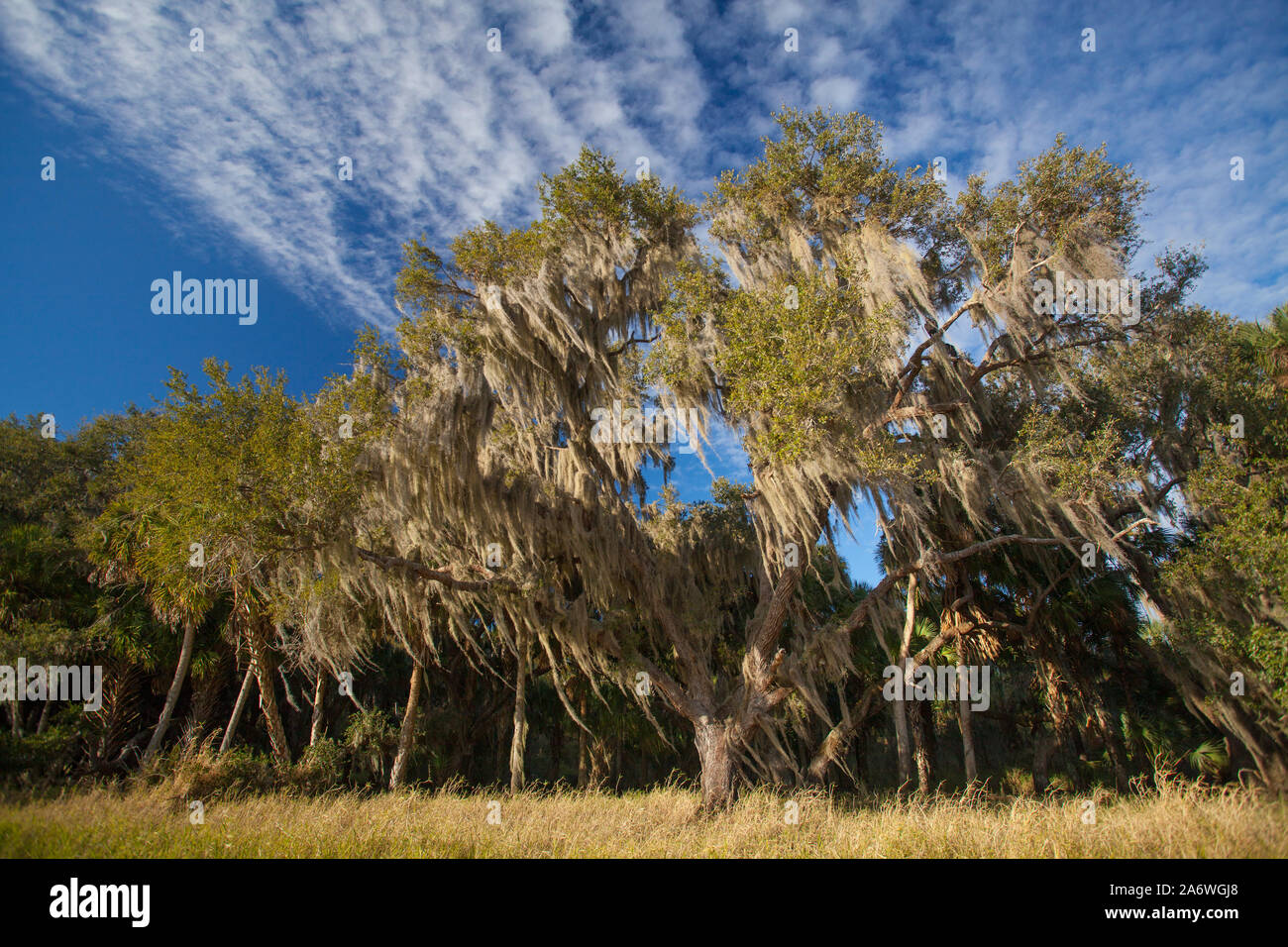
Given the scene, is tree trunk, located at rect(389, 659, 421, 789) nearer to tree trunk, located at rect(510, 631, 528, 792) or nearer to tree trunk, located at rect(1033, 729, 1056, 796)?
tree trunk, located at rect(510, 631, 528, 792)

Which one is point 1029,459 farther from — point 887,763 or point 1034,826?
point 887,763

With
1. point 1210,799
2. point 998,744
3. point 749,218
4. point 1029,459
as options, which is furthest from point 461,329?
point 998,744

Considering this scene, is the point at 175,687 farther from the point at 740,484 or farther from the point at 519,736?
the point at 740,484

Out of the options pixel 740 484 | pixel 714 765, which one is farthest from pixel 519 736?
pixel 740 484

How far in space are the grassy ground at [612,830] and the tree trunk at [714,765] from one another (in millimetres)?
1760

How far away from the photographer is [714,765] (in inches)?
424

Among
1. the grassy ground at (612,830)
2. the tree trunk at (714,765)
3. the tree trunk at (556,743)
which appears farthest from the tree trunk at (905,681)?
the tree trunk at (556,743)

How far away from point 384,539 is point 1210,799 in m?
12.1

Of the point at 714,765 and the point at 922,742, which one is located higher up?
the point at 714,765

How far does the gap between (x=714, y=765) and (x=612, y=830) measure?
396cm

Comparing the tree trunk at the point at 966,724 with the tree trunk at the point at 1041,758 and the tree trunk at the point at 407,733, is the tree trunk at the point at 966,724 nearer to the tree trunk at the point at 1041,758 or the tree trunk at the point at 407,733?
the tree trunk at the point at 1041,758

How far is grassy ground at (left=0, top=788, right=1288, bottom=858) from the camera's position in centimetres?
488

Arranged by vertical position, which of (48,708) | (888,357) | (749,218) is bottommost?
(48,708)
